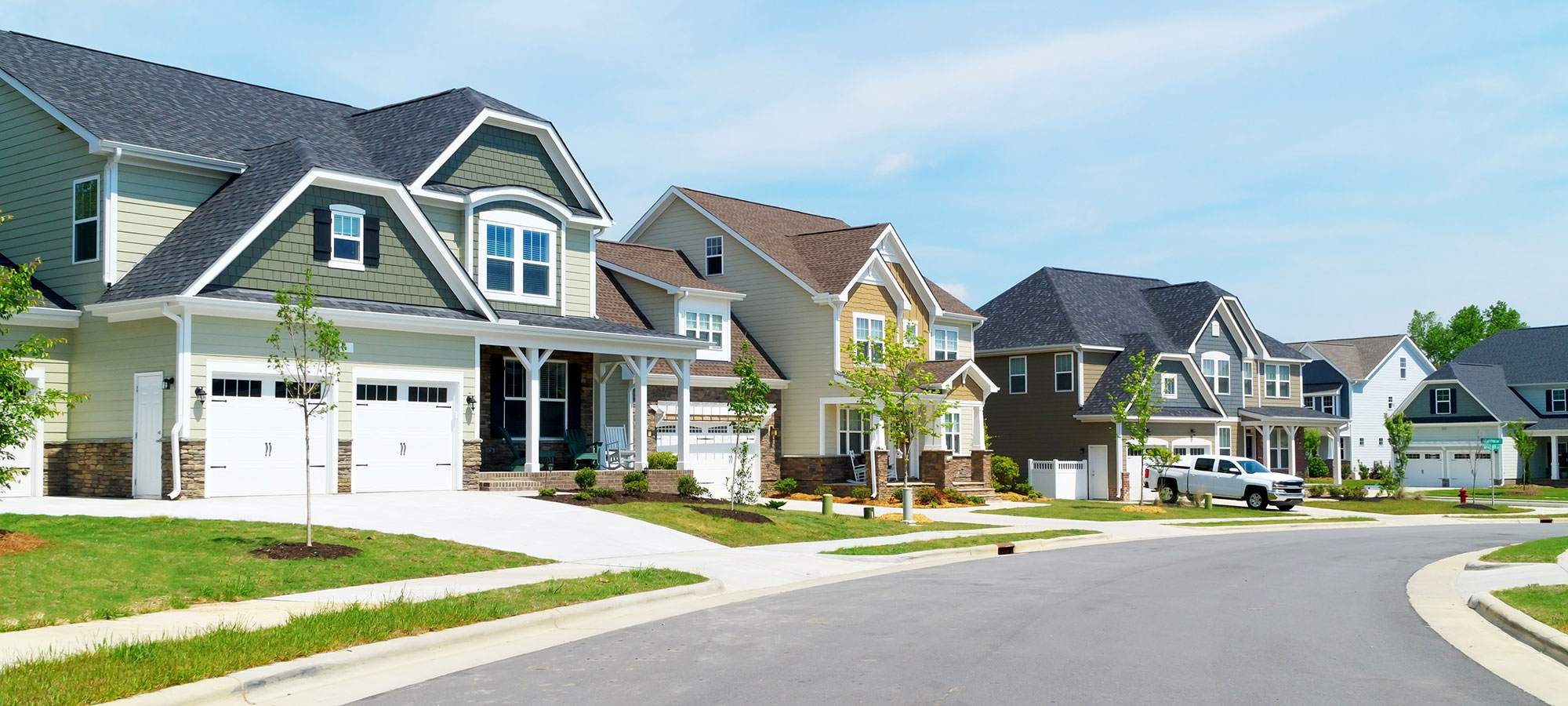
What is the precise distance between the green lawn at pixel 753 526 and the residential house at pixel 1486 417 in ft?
168

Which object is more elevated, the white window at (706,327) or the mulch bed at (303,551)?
the white window at (706,327)

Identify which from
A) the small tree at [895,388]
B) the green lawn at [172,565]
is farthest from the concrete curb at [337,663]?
the small tree at [895,388]

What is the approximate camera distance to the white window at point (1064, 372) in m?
50.2

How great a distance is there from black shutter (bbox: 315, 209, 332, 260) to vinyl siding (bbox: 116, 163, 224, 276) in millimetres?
2754

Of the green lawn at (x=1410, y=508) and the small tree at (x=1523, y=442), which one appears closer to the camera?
the green lawn at (x=1410, y=508)

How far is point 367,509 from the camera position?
2245cm

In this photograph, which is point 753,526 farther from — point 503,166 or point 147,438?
point 503,166

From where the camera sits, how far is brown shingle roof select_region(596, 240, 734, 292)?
39.9 meters

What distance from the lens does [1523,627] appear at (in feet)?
42.5

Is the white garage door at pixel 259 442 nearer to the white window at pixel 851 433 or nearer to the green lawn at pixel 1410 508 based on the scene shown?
the white window at pixel 851 433

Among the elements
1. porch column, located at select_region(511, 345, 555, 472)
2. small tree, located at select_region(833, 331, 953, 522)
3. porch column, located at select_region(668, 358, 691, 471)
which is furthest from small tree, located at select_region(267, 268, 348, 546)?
small tree, located at select_region(833, 331, 953, 522)

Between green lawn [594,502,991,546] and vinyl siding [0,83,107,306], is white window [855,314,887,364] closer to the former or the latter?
green lawn [594,502,991,546]

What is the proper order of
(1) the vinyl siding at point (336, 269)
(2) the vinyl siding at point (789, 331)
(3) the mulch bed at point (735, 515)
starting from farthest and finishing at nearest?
(2) the vinyl siding at point (789, 331)
(3) the mulch bed at point (735, 515)
(1) the vinyl siding at point (336, 269)

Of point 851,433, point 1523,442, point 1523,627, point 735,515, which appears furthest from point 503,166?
point 1523,442
